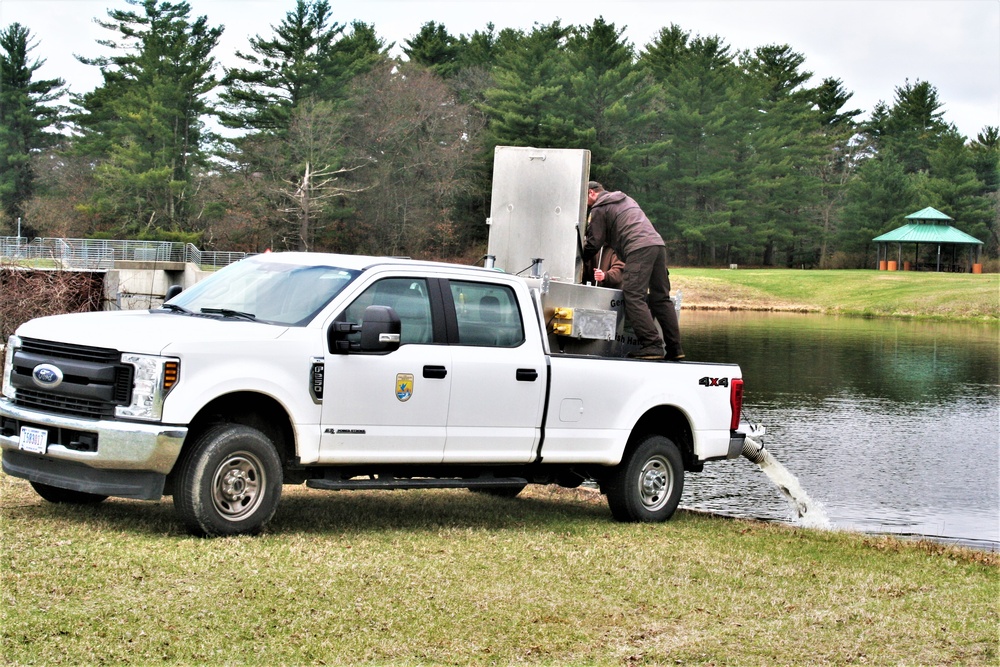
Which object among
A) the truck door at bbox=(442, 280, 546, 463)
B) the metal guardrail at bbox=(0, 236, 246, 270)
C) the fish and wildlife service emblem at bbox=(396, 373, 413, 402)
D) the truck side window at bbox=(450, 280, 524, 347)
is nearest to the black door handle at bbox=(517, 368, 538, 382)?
the truck door at bbox=(442, 280, 546, 463)

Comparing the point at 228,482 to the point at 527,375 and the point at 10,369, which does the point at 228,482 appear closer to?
the point at 10,369

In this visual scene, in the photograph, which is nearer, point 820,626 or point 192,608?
point 192,608

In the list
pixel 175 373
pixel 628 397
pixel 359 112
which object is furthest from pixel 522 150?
pixel 359 112

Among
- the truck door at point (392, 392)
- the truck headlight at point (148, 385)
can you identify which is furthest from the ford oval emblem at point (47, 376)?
the truck door at point (392, 392)

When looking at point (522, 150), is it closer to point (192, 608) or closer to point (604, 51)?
point (192, 608)

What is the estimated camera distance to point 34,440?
848cm

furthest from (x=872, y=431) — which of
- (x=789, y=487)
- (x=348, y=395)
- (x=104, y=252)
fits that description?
(x=104, y=252)

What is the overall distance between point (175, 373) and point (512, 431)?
292 cm

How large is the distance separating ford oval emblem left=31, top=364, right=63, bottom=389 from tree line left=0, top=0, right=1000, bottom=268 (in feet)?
217

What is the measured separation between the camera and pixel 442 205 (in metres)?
81.1

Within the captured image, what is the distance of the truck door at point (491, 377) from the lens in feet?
32.0

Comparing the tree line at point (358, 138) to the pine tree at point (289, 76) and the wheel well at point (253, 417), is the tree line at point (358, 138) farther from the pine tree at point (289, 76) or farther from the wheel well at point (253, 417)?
the wheel well at point (253, 417)

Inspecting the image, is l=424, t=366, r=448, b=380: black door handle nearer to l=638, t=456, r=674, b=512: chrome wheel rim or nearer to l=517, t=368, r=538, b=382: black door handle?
l=517, t=368, r=538, b=382: black door handle

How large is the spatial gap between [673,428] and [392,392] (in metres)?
3.23
